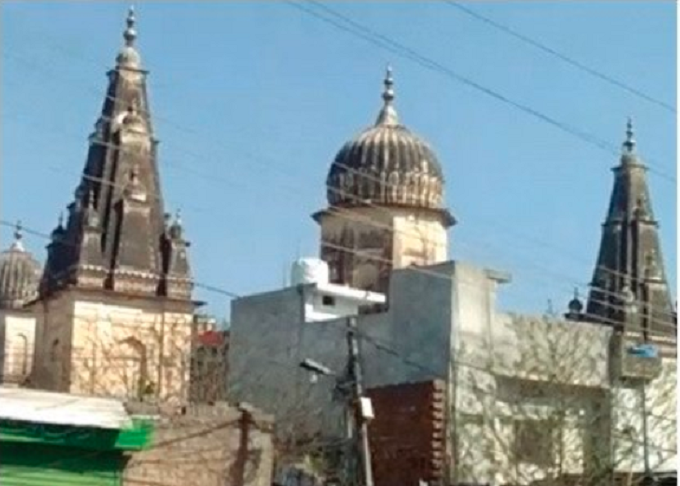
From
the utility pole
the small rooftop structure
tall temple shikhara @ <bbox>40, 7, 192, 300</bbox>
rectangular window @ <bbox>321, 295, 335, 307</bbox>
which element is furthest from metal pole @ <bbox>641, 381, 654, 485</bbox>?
tall temple shikhara @ <bbox>40, 7, 192, 300</bbox>

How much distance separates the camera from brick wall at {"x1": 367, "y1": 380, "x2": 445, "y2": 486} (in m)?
22.7

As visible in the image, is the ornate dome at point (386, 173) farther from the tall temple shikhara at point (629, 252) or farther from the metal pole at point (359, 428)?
the metal pole at point (359, 428)

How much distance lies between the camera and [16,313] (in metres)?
49.2

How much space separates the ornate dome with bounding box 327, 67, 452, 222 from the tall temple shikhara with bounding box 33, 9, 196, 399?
5.27 meters

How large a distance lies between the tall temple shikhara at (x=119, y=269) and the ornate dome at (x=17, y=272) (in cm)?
795

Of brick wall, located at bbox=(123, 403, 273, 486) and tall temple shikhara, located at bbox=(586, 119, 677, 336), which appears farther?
tall temple shikhara, located at bbox=(586, 119, 677, 336)

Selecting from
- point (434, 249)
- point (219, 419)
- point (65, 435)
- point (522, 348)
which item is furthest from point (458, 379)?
point (434, 249)

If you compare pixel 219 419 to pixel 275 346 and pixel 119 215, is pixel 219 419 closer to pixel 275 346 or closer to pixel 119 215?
pixel 275 346

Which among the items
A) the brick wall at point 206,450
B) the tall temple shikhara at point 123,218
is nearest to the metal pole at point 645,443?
the brick wall at point 206,450

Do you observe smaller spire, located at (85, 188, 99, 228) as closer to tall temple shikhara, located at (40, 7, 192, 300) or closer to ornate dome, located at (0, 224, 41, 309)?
tall temple shikhara, located at (40, 7, 192, 300)

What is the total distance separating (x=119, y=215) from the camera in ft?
146

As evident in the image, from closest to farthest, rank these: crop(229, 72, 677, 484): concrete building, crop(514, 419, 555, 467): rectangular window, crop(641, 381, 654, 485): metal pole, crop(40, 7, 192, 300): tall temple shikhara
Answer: crop(641, 381, 654, 485): metal pole
crop(514, 419, 555, 467): rectangular window
crop(229, 72, 677, 484): concrete building
crop(40, 7, 192, 300): tall temple shikhara

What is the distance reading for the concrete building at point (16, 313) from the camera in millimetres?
46938

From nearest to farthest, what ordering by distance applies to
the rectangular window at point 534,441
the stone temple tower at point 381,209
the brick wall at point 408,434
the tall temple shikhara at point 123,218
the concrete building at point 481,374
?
the rectangular window at point 534,441
the concrete building at point 481,374
the brick wall at point 408,434
the stone temple tower at point 381,209
the tall temple shikhara at point 123,218
